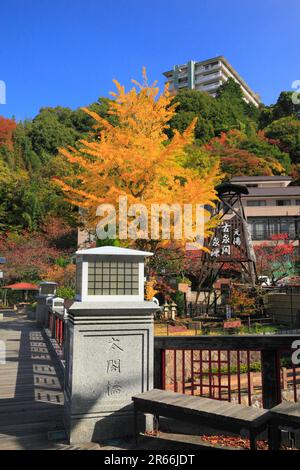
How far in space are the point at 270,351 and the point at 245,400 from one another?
10.5 m

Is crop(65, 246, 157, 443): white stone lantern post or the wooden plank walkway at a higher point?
crop(65, 246, 157, 443): white stone lantern post

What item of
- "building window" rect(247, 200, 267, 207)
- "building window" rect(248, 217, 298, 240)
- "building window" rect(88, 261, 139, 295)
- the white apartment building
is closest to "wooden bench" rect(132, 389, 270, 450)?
"building window" rect(88, 261, 139, 295)

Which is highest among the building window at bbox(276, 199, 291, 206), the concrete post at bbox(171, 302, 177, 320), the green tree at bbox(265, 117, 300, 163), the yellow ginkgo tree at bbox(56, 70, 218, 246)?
the green tree at bbox(265, 117, 300, 163)

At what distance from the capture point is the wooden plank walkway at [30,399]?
14.7ft

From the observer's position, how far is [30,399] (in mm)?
6363

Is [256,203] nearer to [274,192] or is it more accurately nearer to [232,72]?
[274,192]

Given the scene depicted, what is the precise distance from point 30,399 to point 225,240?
1724cm

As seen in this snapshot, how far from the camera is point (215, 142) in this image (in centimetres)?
5509

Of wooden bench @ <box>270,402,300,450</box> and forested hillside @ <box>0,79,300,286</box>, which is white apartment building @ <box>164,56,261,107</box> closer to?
forested hillside @ <box>0,79,300,286</box>

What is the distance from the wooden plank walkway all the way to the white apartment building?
339ft

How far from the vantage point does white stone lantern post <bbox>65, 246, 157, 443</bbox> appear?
14.2 feet

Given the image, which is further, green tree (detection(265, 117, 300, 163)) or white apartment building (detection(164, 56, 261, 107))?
white apartment building (detection(164, 56, 261, 107))
